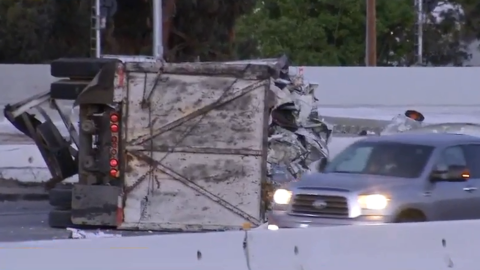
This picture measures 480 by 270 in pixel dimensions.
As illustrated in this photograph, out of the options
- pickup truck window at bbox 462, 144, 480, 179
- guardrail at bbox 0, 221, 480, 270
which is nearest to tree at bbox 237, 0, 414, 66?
pickup truck window at bbox 462, 144, 480, 179

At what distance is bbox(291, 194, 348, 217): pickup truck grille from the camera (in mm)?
12820

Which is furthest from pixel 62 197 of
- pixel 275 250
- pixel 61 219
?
pixel 275 250

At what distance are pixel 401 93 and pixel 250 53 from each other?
2050 cm

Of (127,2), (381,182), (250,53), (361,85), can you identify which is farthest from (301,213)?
(250,53)

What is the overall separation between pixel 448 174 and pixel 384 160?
886mm

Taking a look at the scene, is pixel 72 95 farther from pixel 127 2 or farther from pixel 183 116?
pixel 127 2

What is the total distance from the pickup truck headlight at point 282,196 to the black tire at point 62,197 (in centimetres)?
309

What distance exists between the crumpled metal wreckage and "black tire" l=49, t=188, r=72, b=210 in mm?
3771

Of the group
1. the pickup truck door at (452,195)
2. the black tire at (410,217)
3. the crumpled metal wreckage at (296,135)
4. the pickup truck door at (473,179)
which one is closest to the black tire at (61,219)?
the crumpled metal wreckage at (296,135)

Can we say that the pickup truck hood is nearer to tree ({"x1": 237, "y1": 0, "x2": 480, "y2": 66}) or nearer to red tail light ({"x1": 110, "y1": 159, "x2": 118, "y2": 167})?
red tail light ({"x1": 110, "y1": 159, "x2": 118, "y2": 167})

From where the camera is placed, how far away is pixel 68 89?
48.8 ft

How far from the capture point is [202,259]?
918 centimetres

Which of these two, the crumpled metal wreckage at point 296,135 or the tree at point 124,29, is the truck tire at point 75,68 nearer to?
the crumpled metal wreckage at point 296,135

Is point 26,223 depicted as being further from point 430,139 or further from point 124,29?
point 124,29
